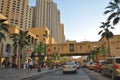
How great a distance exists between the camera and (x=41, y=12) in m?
185

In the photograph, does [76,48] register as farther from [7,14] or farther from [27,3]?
[27,3]

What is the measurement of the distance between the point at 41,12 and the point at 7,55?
403 ft

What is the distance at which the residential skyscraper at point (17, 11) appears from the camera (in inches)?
5689

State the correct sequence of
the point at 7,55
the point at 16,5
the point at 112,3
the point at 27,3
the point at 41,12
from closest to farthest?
1. the point at 112,3
2. the point at 7,55
3. the point at 16,5
4. the point at 27,3
5. the point at 41,12

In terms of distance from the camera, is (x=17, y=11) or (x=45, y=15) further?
(x=45, y=15)

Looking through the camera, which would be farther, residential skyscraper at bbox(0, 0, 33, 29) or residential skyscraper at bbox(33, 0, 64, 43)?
residential skyscraper at bbox(33, 0, 64, 43)

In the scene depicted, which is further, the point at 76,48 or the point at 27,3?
the point at 27,3

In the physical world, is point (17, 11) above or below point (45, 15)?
below

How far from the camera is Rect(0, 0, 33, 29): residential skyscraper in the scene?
144500 mm

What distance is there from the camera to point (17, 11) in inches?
6230

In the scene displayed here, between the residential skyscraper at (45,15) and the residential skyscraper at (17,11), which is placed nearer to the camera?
the residential skyscraper at (17,11)

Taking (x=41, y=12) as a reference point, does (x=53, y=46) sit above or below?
below

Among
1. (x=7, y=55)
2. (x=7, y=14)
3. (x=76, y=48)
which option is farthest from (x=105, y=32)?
(x=7, y=14)

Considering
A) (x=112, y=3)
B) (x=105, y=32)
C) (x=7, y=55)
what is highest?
(x=112, y=3)
